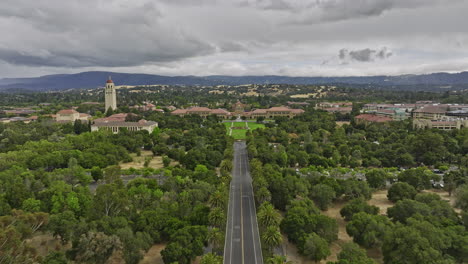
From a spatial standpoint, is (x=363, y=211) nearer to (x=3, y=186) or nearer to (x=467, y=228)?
(x=467, y=228)

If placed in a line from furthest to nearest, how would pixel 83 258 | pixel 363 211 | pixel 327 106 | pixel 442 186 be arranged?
pixel 327 106, pixel 442 186, pixel 363 211, pixel 83 258

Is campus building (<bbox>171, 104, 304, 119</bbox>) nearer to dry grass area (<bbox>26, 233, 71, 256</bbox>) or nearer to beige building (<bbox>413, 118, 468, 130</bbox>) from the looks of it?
beige building (<bbox>413, 118, 468, 130</bbox>)

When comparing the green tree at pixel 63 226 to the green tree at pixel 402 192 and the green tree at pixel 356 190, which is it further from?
the green tree at pixel 402 192

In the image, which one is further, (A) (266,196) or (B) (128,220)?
(A) (266,196)

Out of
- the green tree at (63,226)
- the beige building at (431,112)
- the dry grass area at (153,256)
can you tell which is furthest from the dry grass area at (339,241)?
the beige building at (431,112)

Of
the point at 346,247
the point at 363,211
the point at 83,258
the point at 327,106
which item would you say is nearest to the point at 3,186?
the point at 83,258

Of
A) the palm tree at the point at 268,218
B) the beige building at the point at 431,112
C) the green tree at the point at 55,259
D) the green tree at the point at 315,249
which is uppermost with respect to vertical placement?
the beige building at the point at 431,112
